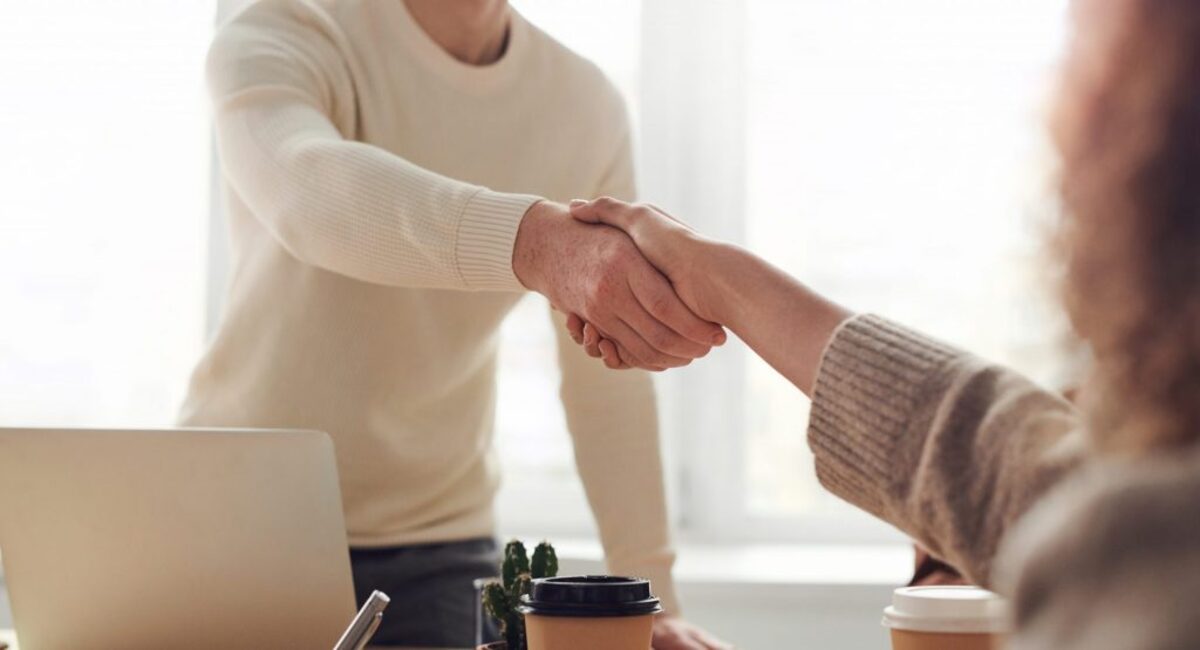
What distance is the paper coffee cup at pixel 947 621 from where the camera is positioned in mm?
993

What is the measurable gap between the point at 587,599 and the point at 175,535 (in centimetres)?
46

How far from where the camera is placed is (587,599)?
1.04 meters

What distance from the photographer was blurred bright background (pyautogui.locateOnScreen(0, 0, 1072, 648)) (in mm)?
2887

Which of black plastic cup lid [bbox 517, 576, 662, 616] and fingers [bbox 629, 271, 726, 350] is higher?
fingers [bbox 629, 271, 726, 350]

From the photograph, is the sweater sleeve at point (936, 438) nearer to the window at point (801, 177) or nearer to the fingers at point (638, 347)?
the fingers at point (638, 347)

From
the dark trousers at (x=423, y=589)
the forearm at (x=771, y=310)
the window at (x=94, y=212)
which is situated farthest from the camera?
the window at (x=94, y=212)

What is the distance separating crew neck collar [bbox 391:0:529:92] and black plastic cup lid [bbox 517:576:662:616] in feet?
3.51

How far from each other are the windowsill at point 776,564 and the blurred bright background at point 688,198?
0.03m

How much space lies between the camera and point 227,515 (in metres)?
1.29

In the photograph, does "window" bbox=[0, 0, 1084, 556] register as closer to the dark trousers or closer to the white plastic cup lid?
the dark trousers

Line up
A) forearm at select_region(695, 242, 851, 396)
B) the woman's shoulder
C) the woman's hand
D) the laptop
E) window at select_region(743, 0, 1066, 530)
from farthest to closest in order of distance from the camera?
window at select_region(743, 0, 1066, 530) < the woman's hand < the laptop < forearm at select_region(695, 242, 851, 396) < the woman's shoulder

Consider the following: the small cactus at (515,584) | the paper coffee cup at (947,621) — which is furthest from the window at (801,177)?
the paper coffee cup at (947,621)

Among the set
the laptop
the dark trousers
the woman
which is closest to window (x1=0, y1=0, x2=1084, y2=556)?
the dark trousers

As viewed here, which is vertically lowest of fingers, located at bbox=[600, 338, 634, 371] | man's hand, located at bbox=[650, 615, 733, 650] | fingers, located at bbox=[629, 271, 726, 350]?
man's hand, located at bbox=[650, 615, 733, 650]
